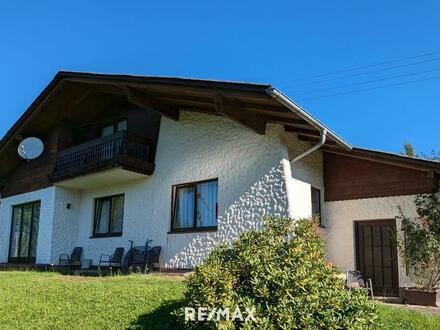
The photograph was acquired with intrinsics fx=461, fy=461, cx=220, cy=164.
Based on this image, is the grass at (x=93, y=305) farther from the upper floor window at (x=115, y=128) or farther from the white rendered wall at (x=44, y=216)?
the upper floor window at (x=115, y=128)

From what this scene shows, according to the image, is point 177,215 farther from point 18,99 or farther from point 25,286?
point 18,99

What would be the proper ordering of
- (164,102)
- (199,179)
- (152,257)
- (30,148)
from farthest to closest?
(30,148) → (164,102) → (152,257) → (199,179)

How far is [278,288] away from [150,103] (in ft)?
Answer: 27.0

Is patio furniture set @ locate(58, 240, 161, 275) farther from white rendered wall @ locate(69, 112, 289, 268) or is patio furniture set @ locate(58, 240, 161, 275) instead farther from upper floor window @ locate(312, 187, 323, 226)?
upper floor window @ locate(312, 187, 323, 226)

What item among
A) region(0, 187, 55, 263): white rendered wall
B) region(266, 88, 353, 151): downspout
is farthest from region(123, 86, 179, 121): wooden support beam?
region(0, 187, 55, 263): white rendered wall

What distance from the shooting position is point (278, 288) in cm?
496

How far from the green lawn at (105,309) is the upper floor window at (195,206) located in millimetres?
3286

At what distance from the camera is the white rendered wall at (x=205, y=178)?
34.4ft

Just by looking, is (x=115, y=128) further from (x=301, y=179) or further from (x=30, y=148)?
(x=301, y=179)

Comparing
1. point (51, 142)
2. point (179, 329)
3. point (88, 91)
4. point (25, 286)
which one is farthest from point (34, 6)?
point (179, 329)

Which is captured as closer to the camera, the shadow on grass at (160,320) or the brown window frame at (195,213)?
the shadow on grass at (160,320)

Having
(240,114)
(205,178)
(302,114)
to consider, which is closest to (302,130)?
(240,114)

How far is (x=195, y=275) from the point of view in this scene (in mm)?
5277

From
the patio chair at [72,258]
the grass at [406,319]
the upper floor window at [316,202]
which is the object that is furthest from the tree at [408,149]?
the grass at [406,319]
